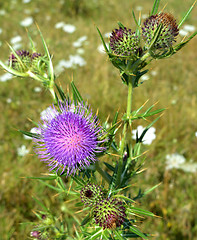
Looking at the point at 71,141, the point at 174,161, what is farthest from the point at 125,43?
the point at 174,161

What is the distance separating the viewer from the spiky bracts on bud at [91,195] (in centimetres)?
194

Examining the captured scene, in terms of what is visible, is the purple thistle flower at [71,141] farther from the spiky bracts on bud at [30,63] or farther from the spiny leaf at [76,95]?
the spiky bracts on bud at [30,63]

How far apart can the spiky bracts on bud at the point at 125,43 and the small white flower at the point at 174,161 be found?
8.07 feet

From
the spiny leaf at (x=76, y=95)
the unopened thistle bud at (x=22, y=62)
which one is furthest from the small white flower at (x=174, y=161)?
the unopened thistle bud at (x=22, y=62)

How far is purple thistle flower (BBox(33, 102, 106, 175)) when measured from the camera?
6.61ft

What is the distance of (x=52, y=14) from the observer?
9.03 meters

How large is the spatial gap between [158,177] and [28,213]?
217 cm

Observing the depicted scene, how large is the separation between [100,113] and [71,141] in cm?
242

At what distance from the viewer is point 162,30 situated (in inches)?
81.0

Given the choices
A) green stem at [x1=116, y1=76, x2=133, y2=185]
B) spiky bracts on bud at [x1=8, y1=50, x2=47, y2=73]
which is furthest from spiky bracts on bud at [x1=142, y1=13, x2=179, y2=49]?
spiky bracts on bud at [x1=8, y1=50, x2=47, y2=73]

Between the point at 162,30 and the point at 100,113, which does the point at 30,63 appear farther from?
the point at 100,113

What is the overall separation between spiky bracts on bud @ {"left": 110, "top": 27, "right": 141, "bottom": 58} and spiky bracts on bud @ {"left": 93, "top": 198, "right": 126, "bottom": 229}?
1.21m

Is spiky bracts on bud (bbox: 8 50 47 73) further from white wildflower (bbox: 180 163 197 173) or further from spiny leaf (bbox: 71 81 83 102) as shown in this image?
white wildflower (bbox: 180 163 197 173)

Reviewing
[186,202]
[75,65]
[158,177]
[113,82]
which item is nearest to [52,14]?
[75,65]
